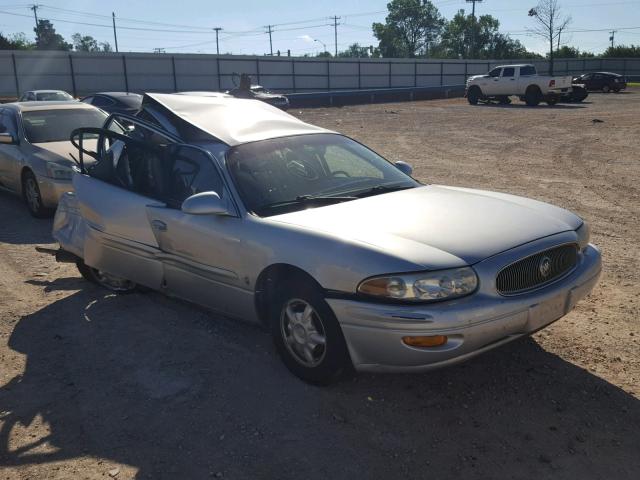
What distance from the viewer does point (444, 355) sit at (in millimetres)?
3248

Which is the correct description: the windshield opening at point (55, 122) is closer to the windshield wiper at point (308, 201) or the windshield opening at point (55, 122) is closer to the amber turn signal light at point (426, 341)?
the windshield wiper at point (308, 201)

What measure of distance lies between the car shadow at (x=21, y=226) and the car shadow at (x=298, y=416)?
11.6 feet

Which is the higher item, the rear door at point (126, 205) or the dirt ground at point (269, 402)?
the rear door at point (126, 205)

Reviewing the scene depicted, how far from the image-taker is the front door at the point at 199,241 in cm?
412

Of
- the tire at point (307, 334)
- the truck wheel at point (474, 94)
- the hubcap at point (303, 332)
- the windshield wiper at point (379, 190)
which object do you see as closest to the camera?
the tire at point (307, 334)

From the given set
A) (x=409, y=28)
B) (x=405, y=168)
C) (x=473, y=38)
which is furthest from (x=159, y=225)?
(x=409, y=28)

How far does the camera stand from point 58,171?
27.4 ft

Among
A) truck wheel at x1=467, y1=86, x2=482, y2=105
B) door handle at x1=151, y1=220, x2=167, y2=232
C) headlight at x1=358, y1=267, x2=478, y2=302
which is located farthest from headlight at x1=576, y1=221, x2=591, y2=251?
truck wheel at x1=467, y1=86, x2=482, y2=105

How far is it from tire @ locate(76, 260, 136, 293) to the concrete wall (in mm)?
33184

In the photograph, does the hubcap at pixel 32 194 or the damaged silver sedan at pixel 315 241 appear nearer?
the damaged silver sedan at pixel 315 241

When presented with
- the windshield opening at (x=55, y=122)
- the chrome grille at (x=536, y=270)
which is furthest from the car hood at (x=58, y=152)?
the chrome grille at (x=536, y=270)

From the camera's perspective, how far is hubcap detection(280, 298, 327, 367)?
3662mm

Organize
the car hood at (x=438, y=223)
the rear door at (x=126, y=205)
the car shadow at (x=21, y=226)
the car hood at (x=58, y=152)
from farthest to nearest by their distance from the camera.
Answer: the car hood at (x=58, y=152), the car shadow at (x=21, y=226), the rear door at (x=126, y=205), the car hood at (x=438, y=223)

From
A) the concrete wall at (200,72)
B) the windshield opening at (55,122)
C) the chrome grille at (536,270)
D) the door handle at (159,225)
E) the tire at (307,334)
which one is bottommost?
the tire at (307,334)
